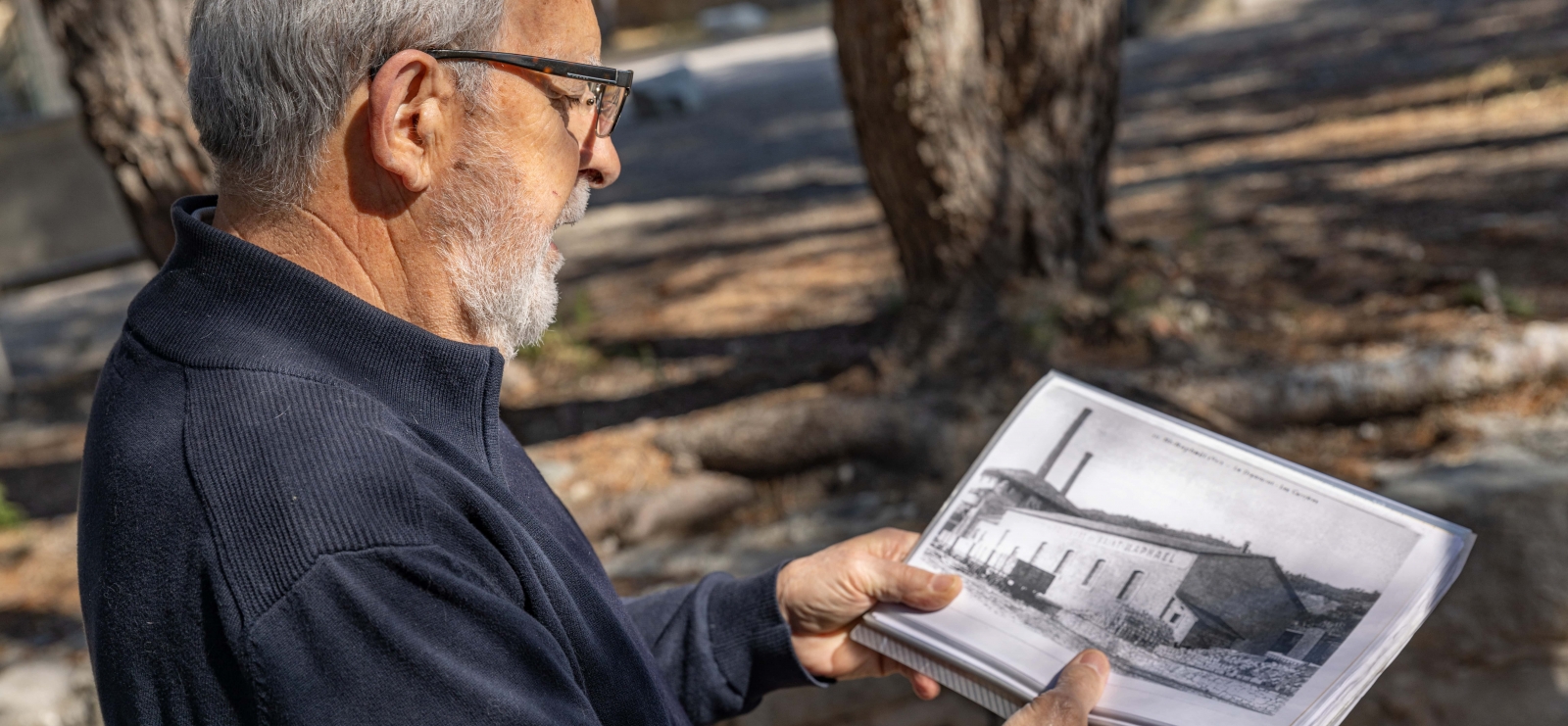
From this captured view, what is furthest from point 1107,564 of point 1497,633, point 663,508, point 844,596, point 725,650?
point 663,508

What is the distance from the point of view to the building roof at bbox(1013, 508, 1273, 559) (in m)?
1.51

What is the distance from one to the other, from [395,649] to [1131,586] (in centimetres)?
95

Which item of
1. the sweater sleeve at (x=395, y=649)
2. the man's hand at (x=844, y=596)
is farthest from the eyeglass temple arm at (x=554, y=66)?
the man's hand at (x=844, y=596)

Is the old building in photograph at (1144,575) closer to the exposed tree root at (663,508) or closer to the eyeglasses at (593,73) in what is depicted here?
the eyeglasses at (593,73)

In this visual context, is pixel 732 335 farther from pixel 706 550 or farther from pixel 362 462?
pixel 362 462

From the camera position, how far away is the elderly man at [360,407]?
1.00 m

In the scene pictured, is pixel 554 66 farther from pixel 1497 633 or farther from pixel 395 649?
pixel 1497 633

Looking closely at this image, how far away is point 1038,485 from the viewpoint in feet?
5.42

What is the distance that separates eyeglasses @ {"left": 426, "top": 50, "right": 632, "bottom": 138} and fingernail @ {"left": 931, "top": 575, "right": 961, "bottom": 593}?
0.74 meters

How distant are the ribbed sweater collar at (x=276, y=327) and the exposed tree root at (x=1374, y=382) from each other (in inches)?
105

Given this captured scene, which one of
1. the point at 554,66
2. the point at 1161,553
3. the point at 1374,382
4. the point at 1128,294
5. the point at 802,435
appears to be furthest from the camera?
the point at 1128,294

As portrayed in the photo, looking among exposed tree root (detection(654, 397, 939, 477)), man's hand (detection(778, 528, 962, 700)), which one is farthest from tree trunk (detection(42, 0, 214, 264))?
man's hand (detection(778, 528, 962, 700))

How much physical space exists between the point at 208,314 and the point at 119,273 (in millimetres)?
8565

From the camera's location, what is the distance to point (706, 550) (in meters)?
3.32
